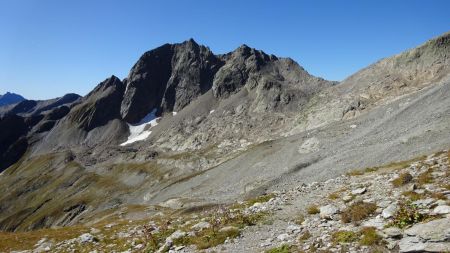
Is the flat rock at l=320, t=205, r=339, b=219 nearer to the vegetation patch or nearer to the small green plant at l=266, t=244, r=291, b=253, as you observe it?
the small green plant at l=266, t=244, r=291, b=253

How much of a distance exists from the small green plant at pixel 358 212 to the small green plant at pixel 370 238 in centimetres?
253

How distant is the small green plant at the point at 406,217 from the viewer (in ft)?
51.9

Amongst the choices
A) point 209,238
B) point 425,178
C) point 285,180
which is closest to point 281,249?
point 209,238

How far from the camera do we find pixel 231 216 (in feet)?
82.8

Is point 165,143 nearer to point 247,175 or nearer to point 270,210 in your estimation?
point 247,175

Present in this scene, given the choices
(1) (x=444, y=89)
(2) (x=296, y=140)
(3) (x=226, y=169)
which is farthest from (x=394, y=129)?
(3) (x=226, y=169)

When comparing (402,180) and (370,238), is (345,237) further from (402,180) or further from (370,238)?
(402,180)

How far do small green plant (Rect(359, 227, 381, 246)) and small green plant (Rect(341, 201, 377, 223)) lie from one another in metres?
2.53

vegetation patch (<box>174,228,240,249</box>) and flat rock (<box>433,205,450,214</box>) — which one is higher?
vegetation patch (<box>174,228,240,249</box>)

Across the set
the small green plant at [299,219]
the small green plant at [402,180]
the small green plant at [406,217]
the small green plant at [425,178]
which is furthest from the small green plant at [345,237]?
the small green plant at [402,180]

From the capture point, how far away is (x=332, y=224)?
1900 cm

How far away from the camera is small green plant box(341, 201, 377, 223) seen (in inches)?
731

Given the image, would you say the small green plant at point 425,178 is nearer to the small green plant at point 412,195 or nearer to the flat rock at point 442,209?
the small green plant at point 412,195

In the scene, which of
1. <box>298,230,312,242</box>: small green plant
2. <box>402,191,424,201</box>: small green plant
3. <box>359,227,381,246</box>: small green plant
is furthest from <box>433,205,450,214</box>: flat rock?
<box>298,230,312,242</box>: small green plant
